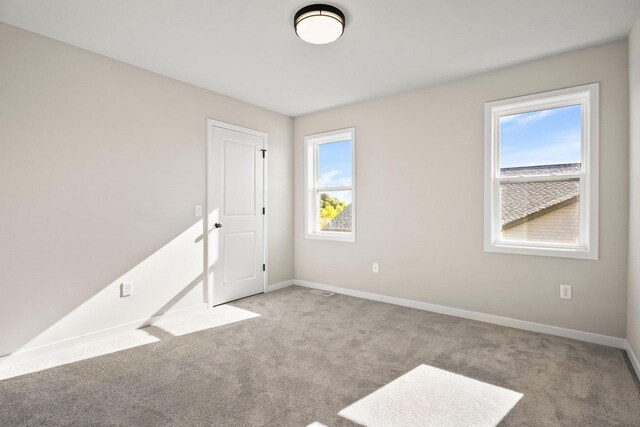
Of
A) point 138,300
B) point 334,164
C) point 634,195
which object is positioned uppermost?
point 334,164

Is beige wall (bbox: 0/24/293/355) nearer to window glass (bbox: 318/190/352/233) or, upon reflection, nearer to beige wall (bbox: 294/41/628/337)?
window glass (bbox: 318/190/352/233)

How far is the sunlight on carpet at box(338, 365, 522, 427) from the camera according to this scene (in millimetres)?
1833

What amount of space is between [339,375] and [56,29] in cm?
340

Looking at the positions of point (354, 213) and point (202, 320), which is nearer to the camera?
point (202, 320)

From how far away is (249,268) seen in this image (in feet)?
14.5

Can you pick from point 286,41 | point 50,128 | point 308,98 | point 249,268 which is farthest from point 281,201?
point 50,128

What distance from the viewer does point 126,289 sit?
10.4ft

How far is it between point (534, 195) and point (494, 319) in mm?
1299

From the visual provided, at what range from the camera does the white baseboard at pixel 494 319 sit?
284cm

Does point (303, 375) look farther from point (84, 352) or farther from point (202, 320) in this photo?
point (84, 352)

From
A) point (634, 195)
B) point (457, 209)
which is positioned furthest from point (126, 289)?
point (634, 195)

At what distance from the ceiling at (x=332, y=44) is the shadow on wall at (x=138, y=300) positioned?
5.94 feet

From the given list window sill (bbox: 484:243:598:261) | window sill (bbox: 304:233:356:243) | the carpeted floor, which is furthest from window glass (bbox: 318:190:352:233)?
window sill (bbox: 484:243:598:261)

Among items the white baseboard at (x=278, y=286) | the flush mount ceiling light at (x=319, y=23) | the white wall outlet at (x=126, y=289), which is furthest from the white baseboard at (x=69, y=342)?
the flush mount ceiling light at (x=319, y=23)
